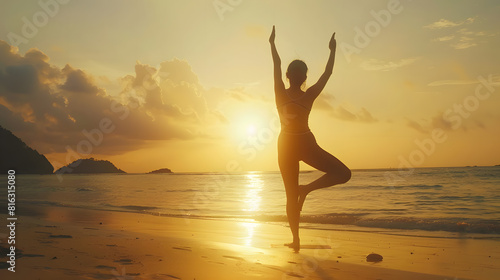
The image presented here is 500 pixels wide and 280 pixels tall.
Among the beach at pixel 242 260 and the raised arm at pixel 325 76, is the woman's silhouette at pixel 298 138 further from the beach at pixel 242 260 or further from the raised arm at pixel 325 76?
the beach at pixel 242 260

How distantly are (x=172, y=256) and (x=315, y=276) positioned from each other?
2150 mm

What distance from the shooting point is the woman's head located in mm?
5285

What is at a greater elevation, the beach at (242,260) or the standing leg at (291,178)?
the standing leg at (291,178)

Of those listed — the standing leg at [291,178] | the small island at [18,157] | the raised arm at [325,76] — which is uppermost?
the small island at [18,157]

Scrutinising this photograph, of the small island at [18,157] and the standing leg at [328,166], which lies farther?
the small island at [18,157]

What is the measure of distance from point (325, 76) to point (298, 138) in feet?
3.00

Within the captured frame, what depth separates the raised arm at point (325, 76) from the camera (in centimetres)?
520

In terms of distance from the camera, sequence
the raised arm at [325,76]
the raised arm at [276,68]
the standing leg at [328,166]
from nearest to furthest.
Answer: the standing leg at [328,166] → the raised arm at [325,76] → the raised arm at [276,68]

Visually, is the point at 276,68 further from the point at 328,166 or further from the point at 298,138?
the point at 328,166

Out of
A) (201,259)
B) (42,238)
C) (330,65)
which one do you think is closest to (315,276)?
(201,259)

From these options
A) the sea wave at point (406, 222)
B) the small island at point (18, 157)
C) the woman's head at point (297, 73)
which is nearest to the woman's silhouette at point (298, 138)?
the woman's head at point (297, 73)

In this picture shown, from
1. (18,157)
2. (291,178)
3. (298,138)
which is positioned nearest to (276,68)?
(298,138)

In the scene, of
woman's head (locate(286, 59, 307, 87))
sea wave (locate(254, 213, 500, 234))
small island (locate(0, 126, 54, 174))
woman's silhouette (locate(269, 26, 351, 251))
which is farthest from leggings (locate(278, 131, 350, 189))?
small island (locate(0, 126, 54, 174))

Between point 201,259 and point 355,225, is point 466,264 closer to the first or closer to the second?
point 201,259
